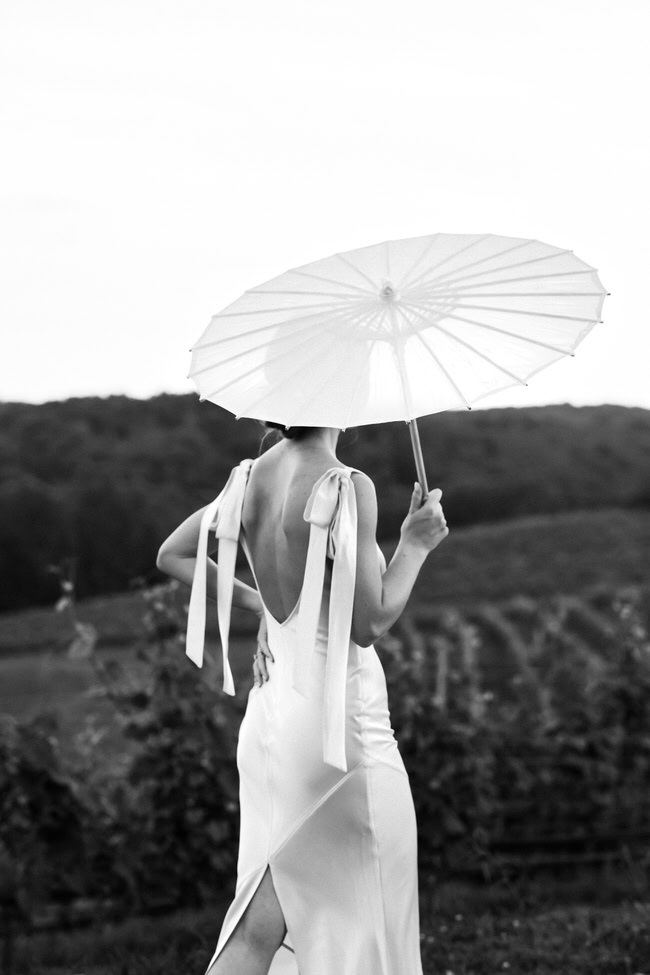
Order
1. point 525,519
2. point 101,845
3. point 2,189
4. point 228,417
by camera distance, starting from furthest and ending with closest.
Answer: point 525,519 → point 228,417 → point 2,189 → point 101,845

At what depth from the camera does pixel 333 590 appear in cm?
210

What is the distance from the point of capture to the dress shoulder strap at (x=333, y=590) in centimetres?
207

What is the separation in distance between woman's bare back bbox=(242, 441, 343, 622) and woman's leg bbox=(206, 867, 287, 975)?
1.71 ft

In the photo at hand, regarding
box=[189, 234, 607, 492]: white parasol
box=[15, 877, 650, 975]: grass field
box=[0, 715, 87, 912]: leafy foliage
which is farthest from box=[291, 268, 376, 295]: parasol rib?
box=[0, 715, 87, 912]: leafy foliage

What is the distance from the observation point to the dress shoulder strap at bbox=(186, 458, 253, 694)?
2.33m

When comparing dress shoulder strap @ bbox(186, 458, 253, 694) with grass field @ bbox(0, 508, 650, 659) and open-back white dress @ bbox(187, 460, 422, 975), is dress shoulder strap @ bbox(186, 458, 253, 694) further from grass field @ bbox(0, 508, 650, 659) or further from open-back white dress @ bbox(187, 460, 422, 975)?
grass field @ bbox(0, 508, 650, 659)

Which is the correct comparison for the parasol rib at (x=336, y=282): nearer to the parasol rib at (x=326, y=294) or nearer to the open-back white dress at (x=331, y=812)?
the parasol rib at (x=326, y=294)

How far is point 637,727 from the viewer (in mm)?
4340

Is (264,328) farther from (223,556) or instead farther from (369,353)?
(223,556)

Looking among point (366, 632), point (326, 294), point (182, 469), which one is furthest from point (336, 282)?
point (182, 469)

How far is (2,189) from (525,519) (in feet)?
10.9

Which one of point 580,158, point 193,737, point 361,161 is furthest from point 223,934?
point 580,158

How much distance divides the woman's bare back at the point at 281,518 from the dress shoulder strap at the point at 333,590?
0.07 meters

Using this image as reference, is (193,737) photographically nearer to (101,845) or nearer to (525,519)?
(101,845)
